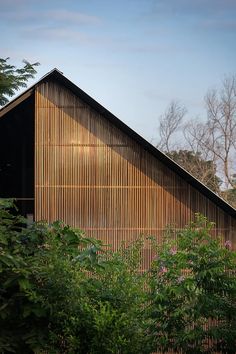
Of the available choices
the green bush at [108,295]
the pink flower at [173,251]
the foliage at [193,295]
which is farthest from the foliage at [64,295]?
the pink flower at [173,251]

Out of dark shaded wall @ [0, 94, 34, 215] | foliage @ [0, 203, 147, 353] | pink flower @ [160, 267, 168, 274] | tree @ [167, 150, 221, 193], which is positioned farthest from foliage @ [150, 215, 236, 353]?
tree @ [167, 150, 221, 193]

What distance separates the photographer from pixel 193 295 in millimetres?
6453

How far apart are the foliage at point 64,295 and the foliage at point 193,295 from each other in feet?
1.21

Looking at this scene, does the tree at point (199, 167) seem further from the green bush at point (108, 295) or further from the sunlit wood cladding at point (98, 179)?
the green bush at point (108, 295)

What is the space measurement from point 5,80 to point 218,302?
350 inches

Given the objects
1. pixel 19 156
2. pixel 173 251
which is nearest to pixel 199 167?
pixel 19 156

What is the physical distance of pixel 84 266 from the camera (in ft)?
19.5

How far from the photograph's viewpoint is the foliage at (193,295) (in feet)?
21.0

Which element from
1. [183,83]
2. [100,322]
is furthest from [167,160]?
[183,83]

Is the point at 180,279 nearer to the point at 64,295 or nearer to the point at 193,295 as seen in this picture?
the point at 193,295

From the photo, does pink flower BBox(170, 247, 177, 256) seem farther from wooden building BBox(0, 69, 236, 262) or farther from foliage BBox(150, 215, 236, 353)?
wooden building BBox(0, 69, 236, 262)

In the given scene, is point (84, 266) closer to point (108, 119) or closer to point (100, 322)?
point (100, 322)

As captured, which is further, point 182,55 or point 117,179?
point 182,55

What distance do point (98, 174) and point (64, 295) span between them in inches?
246
